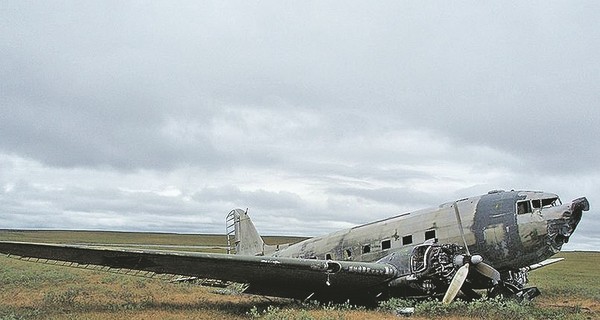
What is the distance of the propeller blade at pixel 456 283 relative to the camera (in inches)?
604

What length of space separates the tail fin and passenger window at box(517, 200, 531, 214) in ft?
41.6

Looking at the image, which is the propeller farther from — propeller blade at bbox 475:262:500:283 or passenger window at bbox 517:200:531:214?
passenger window at bbox 517:200:531:214

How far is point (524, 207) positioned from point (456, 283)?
3.52m

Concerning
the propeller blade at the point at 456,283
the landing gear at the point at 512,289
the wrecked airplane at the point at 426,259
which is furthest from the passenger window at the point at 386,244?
the landing gear at the point at 512,289

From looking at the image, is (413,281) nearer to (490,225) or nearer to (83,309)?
(490,225)

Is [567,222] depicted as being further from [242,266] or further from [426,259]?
[242,266]

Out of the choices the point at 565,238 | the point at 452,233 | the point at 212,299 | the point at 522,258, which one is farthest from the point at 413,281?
the point at 212,299

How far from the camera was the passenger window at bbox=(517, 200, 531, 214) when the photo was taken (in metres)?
16.6

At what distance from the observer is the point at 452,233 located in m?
17.4

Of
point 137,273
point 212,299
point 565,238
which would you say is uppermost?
point 565,238

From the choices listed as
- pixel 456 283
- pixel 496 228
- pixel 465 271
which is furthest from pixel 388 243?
pixel 496 228

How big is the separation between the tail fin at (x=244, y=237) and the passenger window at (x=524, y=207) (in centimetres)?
1267

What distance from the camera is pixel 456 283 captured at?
51.1ft

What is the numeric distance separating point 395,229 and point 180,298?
30.5ft
